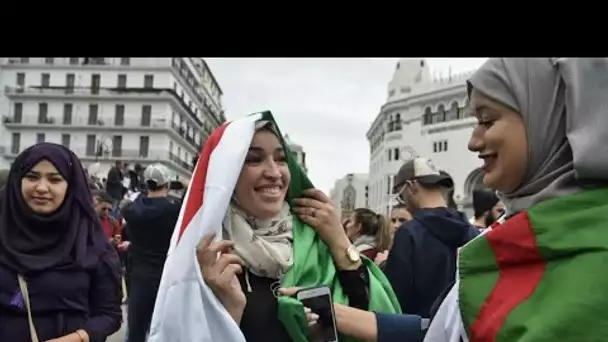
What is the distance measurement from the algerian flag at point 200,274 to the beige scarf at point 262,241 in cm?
4

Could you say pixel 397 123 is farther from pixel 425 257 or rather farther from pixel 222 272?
pixel 222 272

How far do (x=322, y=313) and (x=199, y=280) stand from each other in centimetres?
41

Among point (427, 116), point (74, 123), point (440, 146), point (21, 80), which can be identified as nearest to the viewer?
point (74, 123)

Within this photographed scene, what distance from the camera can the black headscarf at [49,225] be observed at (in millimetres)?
2664

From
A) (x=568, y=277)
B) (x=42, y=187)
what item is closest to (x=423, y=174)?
(x=42, y=187)

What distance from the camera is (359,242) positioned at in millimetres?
5020

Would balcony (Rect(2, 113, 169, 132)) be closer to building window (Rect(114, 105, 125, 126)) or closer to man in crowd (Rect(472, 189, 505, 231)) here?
building window (Rect(114, 105, 125, 126))

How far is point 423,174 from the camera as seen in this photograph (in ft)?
12.4

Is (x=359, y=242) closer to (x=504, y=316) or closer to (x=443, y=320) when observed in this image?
(x=443, y=320)

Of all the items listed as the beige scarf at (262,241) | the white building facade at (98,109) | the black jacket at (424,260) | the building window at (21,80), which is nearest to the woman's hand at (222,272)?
the beige scarf at (262,241)

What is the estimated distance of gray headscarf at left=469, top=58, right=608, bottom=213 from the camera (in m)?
1.36

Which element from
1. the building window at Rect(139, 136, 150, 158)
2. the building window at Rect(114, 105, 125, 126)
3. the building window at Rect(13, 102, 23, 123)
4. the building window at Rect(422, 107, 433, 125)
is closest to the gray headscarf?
the building window at Rect(139, 136, 150, 158)
